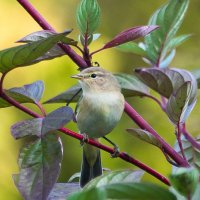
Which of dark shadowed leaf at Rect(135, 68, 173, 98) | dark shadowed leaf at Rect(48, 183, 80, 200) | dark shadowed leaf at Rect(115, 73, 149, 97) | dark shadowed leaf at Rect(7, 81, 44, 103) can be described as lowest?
dark shadowed leaf at Rect(48, 183, 80, 200)

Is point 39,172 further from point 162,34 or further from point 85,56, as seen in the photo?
point 162,34

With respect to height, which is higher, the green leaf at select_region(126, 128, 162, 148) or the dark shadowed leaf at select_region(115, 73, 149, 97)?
the green leaf at select_region(126, 128, 162, 148)

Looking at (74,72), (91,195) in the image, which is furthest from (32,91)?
(74,72)

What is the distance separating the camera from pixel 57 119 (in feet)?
2.76

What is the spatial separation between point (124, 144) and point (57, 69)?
454 mm

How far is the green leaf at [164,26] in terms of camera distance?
1123 millimetres

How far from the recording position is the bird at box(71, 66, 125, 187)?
152cm

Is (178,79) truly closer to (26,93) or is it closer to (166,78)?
(166,78)

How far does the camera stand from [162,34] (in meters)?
1.19

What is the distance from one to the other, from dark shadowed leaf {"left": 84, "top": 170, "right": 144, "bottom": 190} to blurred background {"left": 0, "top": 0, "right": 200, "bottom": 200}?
1.30 metres

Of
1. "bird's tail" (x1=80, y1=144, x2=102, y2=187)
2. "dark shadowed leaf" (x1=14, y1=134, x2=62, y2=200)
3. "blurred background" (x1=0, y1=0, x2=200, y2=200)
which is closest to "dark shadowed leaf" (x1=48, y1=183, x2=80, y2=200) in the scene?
"dark shadowed leaf" (x1=14, y1=134, x2=62, y2=200)

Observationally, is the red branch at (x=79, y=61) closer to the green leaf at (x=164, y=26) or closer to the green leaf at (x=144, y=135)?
the green leaf at (x=144, y=135)

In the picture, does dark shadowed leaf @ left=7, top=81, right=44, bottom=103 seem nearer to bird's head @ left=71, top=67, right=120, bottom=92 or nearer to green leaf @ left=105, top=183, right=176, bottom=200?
green leaf @ left=105, top=183, right=176, bottom=200

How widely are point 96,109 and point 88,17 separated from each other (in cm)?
61
